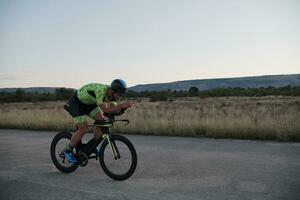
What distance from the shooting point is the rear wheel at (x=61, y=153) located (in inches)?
281

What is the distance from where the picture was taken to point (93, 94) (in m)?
6.54

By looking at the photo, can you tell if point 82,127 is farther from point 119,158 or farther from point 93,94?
point 119,158

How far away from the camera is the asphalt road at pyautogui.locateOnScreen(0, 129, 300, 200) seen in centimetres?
554

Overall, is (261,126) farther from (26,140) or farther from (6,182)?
(6,182)

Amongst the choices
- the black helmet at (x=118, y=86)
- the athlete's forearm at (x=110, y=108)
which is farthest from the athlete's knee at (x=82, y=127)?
the black helmet at (x=118, y=86)

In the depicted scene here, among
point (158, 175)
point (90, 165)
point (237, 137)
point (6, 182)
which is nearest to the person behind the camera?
point (6, 182)

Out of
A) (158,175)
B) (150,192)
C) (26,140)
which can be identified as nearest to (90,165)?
(158,175)

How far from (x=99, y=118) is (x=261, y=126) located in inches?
279

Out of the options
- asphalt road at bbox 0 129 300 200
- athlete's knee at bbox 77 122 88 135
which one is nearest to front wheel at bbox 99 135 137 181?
asphalt road at bbox 0 129 300 200

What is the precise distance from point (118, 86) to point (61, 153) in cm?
186

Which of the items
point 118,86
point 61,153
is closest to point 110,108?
point 118,86

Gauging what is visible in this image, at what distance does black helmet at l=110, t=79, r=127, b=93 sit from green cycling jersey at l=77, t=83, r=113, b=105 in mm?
159

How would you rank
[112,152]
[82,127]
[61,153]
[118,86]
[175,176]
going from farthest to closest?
[61,153] < [82,127] < [175,176] < [112,152] < [118,86]

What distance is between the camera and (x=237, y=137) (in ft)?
40.0
